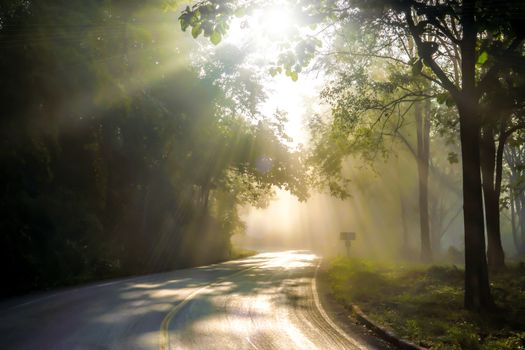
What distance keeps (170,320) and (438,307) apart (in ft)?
20.4

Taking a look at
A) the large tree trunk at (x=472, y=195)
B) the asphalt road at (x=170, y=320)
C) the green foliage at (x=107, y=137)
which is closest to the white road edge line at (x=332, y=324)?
the asphalt road at (x=170, y=320)

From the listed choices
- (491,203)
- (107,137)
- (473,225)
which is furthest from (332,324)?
(107,137)

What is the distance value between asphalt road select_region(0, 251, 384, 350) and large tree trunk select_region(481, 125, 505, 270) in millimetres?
7344

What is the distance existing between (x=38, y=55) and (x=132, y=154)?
10.1 metres

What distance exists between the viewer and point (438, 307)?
12.9 m

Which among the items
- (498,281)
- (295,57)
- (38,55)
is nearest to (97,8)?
(38,55)

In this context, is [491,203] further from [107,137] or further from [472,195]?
[107,137]

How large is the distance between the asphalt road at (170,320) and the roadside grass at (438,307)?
1.15 m

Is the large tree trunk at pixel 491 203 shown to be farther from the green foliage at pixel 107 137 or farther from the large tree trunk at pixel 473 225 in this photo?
the green foliage at pixel 107 137

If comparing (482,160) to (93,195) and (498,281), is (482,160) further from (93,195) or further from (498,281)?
(93,195)

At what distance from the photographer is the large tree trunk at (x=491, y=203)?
1981 cm

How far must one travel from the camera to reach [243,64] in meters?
37.7

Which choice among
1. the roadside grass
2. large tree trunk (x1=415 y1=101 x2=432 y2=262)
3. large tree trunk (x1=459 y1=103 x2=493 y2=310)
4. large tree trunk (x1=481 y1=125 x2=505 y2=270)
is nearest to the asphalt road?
the roadside grass

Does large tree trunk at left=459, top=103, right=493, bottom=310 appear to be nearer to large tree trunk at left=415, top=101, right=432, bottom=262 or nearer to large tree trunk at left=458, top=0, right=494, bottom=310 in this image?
large tree trunk at left=458, top=0, right=494, bottom=310
